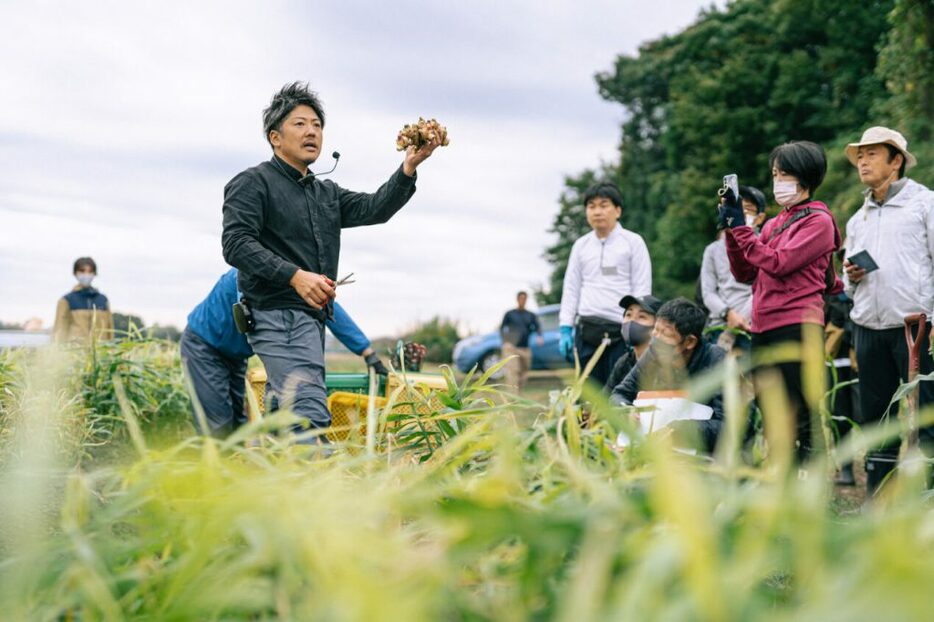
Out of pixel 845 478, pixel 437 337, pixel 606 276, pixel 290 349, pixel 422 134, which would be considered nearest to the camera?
pixel 290 349

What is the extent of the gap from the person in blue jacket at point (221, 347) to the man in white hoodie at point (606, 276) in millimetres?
1700

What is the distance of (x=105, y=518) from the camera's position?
3.59 feet

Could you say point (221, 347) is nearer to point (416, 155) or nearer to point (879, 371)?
point (416, 155)

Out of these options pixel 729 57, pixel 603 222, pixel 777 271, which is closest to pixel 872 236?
pixel 777 271

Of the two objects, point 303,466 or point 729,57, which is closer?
point 303,466

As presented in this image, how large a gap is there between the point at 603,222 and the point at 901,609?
5486 millimetres

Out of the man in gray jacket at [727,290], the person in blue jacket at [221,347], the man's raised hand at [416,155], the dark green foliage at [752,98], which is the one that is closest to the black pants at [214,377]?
the person in blue jacket at [221,347]

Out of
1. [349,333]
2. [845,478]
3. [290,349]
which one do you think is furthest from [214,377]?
[845,478]

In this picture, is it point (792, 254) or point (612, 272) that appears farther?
point (612, 272)

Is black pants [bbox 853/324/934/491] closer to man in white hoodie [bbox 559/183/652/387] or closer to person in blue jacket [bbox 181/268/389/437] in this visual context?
man in white hoodie [bbox 559/183/652/387]

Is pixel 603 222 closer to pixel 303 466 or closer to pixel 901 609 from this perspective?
pixel 303 466

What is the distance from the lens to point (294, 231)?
3881 mm

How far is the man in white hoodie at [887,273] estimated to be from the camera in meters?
4.58

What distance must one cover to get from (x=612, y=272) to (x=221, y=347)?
2597mm
